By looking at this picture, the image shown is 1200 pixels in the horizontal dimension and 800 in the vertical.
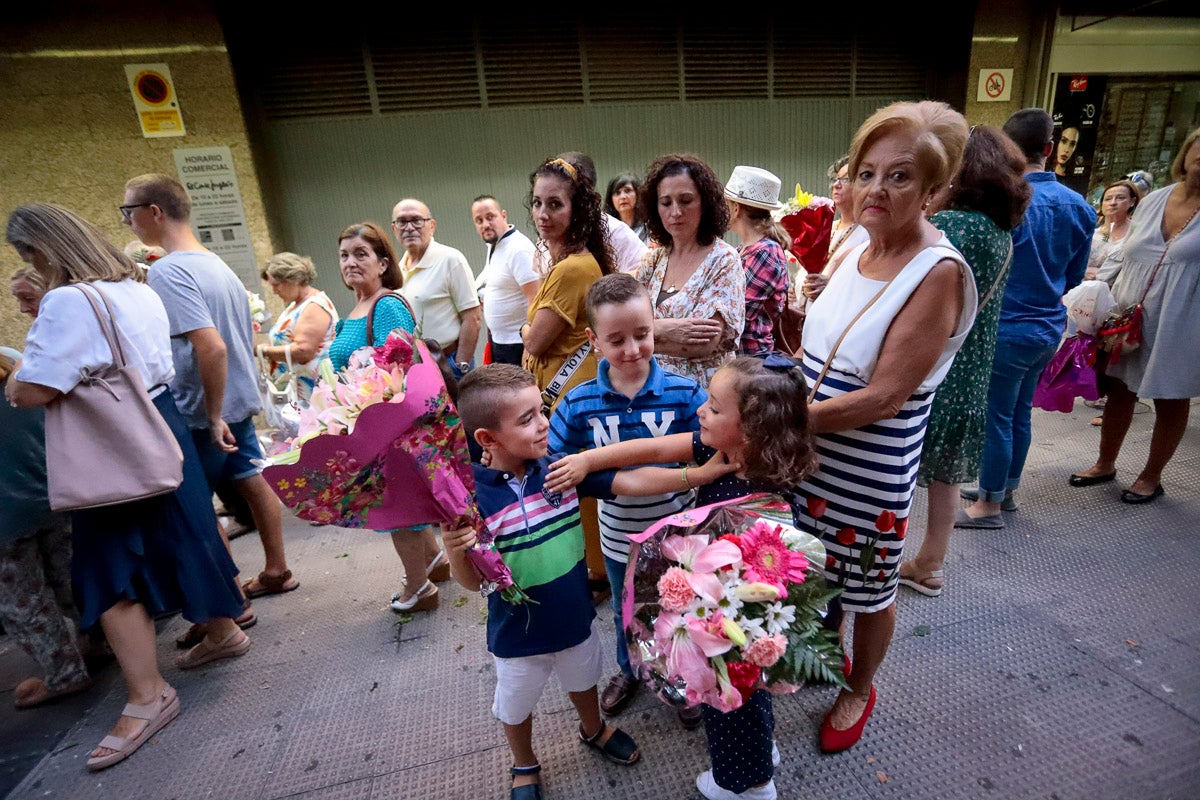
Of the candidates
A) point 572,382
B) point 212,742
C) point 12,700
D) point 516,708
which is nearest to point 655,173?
point 572,382

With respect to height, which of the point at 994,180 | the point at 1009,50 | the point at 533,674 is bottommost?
the point at 533,674

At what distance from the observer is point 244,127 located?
193 inches

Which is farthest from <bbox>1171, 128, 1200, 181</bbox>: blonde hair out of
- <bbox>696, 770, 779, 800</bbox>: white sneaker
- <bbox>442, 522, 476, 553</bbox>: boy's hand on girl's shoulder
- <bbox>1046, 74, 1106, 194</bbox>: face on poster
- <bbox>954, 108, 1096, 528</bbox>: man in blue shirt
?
<bbox>1046, 74, 1106, 194</bbox>: face on poster

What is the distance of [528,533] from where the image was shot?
1520 millimetres

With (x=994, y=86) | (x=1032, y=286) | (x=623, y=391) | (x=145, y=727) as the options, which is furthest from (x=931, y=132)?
(x=994, y=86)

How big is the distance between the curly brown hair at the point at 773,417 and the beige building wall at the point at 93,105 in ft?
17.5

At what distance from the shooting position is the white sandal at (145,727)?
206 centimetres

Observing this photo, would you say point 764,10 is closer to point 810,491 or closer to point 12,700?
point 810,491

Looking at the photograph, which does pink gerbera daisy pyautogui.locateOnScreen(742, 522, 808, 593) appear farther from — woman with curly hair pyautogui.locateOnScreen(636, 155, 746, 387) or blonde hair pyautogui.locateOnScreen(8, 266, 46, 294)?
blonde hair pyautogui.locateOnScreen(8, 266, 46, 294)

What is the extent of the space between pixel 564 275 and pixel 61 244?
5.70ft

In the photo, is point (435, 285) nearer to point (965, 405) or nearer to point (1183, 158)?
point (965, 405)

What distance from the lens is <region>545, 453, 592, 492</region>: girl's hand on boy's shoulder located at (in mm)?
1474

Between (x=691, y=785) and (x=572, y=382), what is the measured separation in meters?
1.42

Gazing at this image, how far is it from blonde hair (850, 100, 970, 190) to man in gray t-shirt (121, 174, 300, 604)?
8.66 feet
